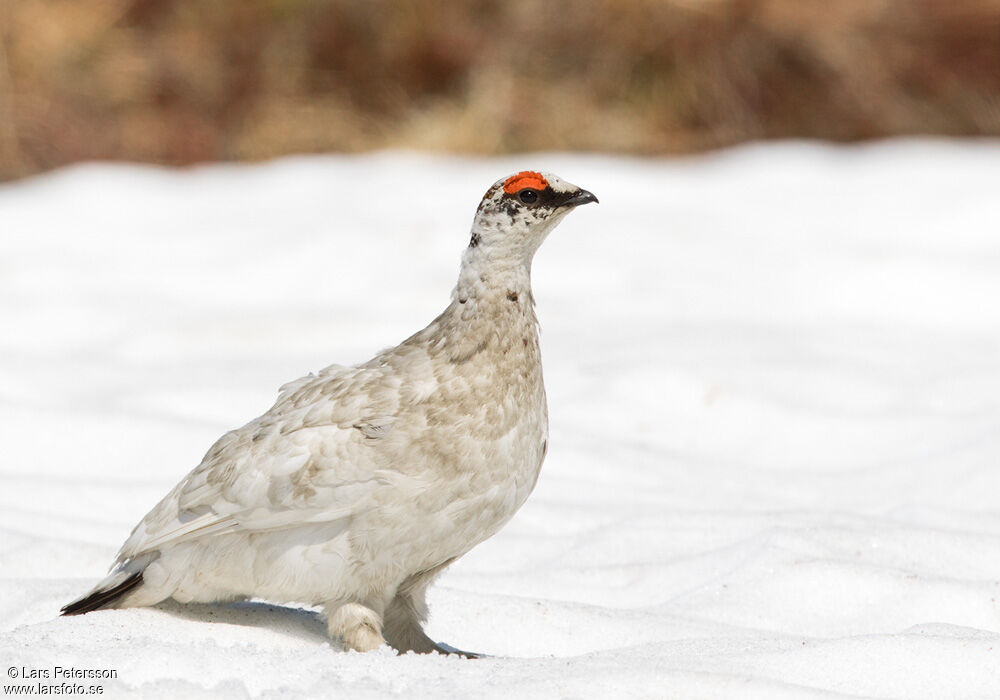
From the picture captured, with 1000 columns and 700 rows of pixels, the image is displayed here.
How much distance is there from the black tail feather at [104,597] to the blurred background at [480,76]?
267 inches

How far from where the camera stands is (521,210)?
2.47m

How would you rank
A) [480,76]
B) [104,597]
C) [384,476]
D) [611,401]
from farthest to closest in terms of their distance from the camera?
[480,76]
[611,401]
[104,597]
[384,476]

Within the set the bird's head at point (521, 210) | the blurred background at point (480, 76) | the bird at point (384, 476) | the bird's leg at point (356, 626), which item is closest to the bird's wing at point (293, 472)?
the bird at point (384, 476)

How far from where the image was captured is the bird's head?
246 cm

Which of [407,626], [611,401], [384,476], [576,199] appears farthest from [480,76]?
[384,476]

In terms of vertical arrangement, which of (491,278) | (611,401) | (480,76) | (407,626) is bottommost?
(407,626)

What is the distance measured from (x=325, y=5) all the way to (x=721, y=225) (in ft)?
15.1

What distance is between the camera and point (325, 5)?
1014 cm

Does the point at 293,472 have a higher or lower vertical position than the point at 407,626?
higher

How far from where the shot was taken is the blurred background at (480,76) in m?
9.13

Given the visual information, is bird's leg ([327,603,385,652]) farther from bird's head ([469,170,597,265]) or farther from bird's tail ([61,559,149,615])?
bird's head ([469,170,597,265])

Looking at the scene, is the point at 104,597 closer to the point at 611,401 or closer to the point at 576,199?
the point at 576,199

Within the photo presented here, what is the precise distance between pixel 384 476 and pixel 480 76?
7602mm

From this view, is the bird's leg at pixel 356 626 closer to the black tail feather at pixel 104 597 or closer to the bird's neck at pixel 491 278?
the black tail feather at pixel 104 597
